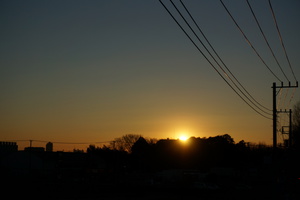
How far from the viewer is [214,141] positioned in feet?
393

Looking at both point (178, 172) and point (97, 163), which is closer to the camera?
point (178, 172)

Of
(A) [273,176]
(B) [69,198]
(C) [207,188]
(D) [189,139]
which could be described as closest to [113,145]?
(D) [189,139]

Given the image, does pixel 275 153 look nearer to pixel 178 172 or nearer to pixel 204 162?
pixel 178 172

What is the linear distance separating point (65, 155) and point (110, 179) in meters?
16.8

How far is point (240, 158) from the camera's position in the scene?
120312 millimetres

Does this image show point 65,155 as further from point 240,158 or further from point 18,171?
point 240,158

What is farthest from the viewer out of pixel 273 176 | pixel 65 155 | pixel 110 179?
pixel 65 155

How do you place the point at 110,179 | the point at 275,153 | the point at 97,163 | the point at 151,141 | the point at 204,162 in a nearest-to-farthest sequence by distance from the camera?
1. the point at 275,153
2. the point at 110,179
3. the point at 97,163
4. the point at 204,162
5. the point at 151,141

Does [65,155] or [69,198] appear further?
[65,155]

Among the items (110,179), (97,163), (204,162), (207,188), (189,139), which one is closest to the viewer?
(207,188)

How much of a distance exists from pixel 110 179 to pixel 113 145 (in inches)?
2492

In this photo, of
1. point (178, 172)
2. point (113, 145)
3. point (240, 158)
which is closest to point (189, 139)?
point (240, 158)

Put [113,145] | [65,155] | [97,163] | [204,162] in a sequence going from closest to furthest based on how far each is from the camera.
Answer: [65,155]
[97,163]
[204,162]
[113,145]

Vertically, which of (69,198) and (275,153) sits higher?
(275,153)
